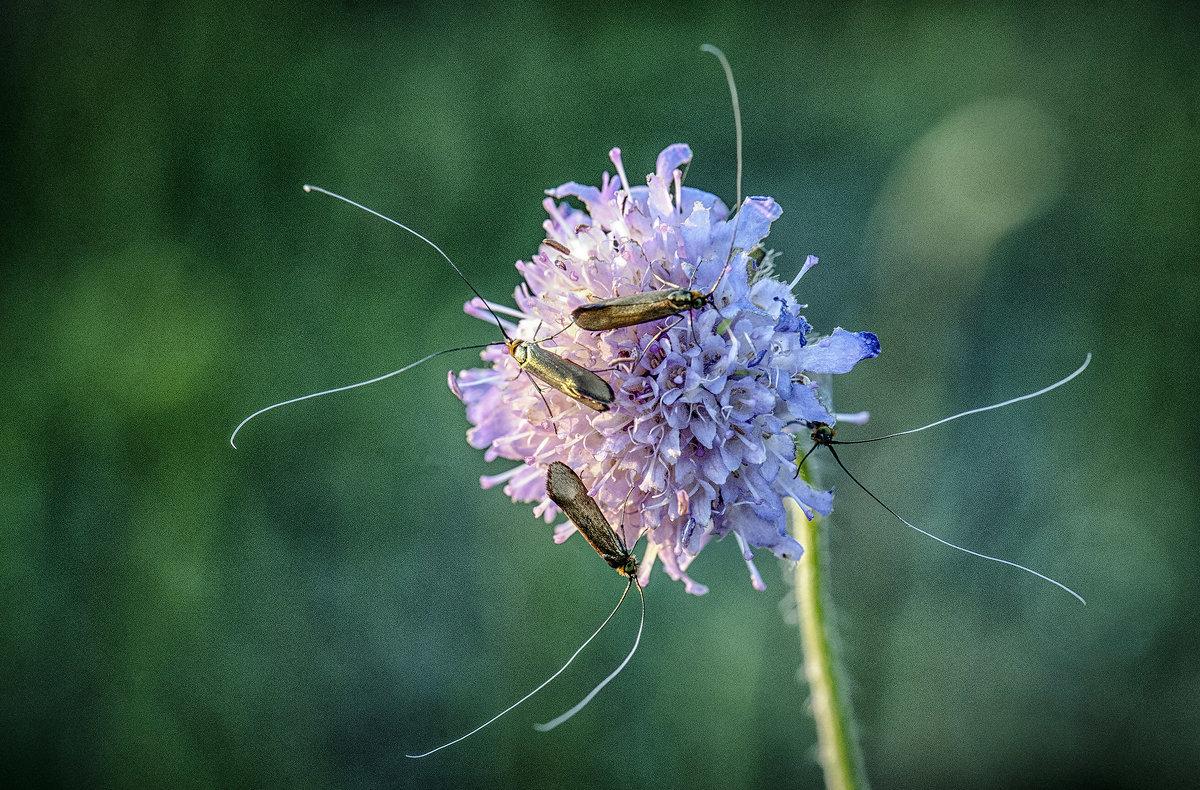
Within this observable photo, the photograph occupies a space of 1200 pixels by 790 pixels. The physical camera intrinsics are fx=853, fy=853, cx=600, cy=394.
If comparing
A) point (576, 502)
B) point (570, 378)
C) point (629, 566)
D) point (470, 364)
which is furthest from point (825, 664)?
point (470, 364)

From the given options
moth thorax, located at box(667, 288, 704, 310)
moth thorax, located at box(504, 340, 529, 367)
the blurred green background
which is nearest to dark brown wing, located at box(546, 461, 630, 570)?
moth thorax, located at box(504, 340, 529, 367)

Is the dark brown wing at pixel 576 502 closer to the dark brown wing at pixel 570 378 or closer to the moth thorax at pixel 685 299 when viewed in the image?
the dark brown wing at pixel 570 378

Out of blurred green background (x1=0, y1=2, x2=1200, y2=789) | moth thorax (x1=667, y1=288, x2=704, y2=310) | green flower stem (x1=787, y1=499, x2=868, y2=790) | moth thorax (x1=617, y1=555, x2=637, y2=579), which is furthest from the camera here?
blurred green background (x1=0, y1=2, x2=1200, y2=789)

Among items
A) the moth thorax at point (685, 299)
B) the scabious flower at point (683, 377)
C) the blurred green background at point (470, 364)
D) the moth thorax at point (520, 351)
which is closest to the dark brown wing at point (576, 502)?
the scabious flower at point (683, 377)

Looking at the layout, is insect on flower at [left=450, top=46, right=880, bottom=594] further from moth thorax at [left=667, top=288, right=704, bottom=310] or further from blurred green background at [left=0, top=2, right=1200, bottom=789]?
blurred green background at [left=0, top=2, right=1200, bottom=789]

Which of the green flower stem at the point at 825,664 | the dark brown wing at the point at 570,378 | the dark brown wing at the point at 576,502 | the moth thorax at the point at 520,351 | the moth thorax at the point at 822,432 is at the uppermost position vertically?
the moth thorax at the point at 520,351

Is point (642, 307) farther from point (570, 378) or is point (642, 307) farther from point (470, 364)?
point (470, 364)

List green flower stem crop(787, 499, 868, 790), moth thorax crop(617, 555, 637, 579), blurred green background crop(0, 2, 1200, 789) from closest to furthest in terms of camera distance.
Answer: moth thorax crop(617, 555, 637, 579)
green flower stem crop(787, 499, 868, 790)
blurred green background crop(0, 2, 1200, 789)
